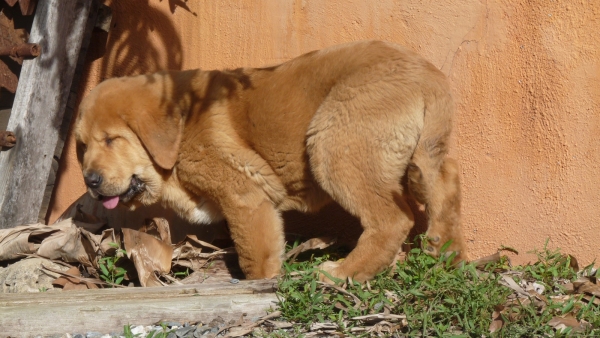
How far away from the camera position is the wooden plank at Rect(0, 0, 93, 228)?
5141 mm

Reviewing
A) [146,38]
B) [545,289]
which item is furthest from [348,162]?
[146,38]

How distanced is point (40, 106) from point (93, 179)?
3.69 ft

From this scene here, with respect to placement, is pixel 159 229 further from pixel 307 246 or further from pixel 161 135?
pixel 307 246

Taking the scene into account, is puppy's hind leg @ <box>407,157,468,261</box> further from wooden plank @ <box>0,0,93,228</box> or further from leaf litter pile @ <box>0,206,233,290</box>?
wooden plank @ <box>0,0,93,228</box>

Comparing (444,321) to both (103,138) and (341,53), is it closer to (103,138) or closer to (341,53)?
(341,53)

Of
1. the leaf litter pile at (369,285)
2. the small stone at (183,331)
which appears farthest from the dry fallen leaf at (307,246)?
the small stone at (183,331)

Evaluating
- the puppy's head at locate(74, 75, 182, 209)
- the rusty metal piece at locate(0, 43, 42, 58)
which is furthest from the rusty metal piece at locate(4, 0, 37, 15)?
the puppy's head at locate(74, 75, 182, 209)

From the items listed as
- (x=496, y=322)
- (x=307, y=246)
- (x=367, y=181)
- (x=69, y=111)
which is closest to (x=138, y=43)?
(x=69, y=111)

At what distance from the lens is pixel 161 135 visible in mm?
4359

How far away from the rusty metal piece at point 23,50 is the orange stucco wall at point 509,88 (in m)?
1.67

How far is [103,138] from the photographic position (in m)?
4.49

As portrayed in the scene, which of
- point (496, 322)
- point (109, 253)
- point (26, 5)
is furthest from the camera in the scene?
point (26, 5)

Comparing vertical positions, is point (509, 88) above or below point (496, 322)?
above

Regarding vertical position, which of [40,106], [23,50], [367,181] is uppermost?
[23,50]
